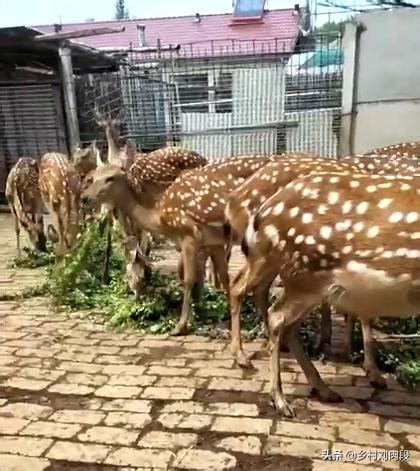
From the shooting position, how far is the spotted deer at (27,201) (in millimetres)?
9359

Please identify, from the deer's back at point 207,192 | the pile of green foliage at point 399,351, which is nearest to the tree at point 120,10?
the deer's back at point 207,192

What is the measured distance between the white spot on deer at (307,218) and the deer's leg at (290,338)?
1.39 ft

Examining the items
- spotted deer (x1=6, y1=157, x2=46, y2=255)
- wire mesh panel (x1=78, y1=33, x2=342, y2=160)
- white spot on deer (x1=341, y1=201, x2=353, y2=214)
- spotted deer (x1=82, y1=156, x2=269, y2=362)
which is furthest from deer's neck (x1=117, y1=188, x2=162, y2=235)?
wire mesh panel (x1=78, y1=33, x2=342, y2=160)

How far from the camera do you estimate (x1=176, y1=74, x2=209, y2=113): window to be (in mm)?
14664

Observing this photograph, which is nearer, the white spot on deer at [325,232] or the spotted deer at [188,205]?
the white spot on deer at [325,232]

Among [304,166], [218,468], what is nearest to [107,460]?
[218,468]

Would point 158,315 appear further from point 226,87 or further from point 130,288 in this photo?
point 226,87

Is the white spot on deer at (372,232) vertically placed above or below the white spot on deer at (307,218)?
below

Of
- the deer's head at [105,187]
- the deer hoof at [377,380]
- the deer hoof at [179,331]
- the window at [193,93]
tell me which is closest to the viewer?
the deer hoof at [377,380]

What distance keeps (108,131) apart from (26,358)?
90.9 inches

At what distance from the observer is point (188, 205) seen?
19.6 ft

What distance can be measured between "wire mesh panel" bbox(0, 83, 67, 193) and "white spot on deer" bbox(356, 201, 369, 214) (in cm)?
1095

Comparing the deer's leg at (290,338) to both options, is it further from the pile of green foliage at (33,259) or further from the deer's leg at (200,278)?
the pile of green foliage at (33,259)

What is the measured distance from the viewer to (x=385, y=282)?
147 inches
